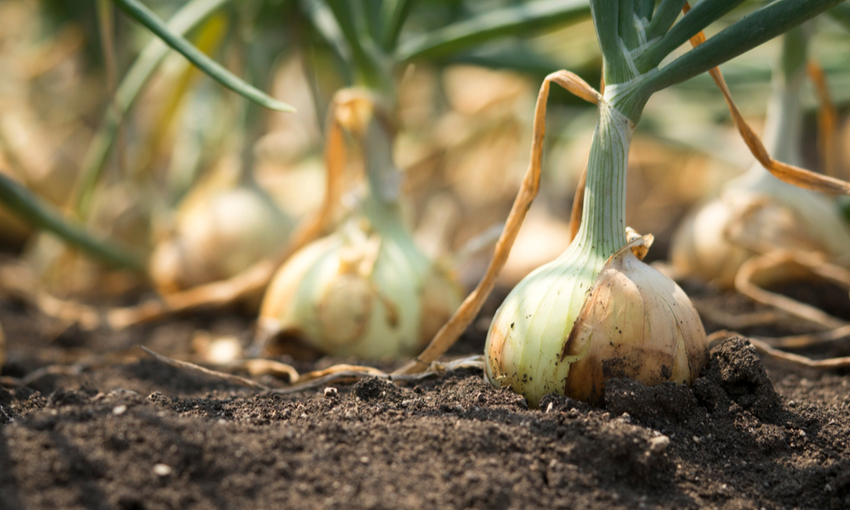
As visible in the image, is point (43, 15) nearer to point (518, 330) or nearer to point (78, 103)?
point (78, 103)

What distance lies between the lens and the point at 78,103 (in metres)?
2.18

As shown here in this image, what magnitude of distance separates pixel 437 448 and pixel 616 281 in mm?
252

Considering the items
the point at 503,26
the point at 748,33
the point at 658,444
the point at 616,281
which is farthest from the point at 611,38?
the point at 503,26

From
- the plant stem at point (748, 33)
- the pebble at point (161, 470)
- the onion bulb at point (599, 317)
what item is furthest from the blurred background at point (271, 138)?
the pebble at point (161, 470)

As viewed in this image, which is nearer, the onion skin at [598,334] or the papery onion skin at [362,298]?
the onion skin at [598,334]

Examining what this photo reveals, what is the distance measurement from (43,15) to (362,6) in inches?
56.7

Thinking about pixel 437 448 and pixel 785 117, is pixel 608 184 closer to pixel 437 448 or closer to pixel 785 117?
pixel 437 448

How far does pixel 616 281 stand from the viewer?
→ 2.24 feet

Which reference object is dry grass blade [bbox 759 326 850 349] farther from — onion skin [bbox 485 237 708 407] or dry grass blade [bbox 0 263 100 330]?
dry grass blade [bbox 0 263 100 330]

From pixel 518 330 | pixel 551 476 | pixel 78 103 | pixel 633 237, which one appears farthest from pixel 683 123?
pixel 78 103

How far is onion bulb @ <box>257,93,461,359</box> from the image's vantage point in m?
1.09

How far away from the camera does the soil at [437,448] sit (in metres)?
0.54

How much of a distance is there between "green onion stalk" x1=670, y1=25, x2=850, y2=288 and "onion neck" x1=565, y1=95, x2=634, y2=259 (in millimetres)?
626

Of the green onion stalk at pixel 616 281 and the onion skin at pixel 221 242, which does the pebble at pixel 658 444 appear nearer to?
the green onion stalk at pixel 616 281
